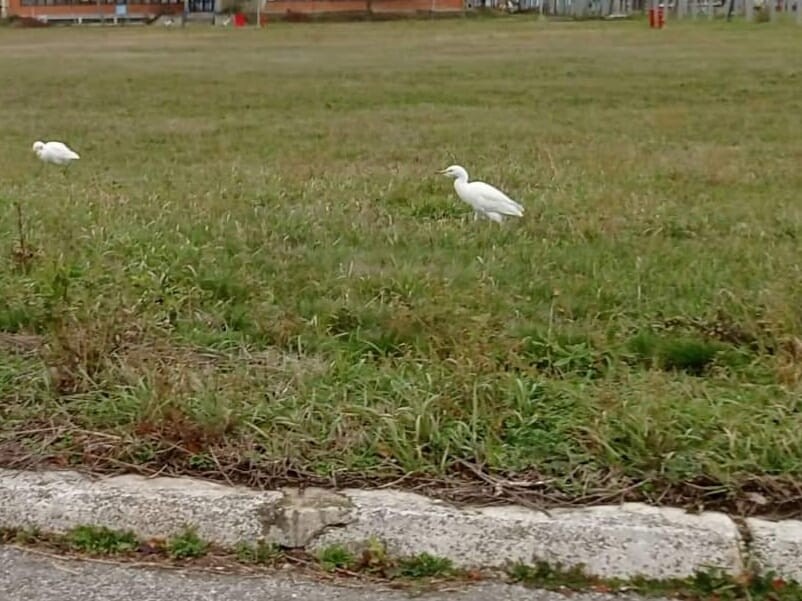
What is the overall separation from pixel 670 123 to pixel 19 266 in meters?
10.00

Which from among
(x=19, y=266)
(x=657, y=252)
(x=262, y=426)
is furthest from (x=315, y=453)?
(x=657, y=252)

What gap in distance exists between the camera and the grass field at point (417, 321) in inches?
111

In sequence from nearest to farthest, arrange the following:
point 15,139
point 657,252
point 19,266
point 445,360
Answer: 1. point 445,360
2. point 19,266
3. point 657,252
4. point 15,139

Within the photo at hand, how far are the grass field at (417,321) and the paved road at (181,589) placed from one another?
33cm

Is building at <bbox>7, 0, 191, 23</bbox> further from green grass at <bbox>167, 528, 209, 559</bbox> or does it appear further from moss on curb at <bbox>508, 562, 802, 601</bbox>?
moss on curb at <bbox>508, 562, 802, 601</bbox>

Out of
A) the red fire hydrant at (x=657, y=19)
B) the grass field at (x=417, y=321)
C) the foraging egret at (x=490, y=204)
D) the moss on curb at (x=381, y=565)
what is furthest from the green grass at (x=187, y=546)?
the red fire hydrant at (x=657, y=19)

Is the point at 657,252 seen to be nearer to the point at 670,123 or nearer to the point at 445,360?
the point at 445,360

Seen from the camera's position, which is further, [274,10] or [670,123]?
[274,10]

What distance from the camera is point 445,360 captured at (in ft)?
11.3

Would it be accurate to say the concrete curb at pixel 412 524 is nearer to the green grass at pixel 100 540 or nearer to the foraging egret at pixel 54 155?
the green grass at pixel 100 540

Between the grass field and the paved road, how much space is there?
0.33 m

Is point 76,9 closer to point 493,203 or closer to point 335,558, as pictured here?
point 493,203

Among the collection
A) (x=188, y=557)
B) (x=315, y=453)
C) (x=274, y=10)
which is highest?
(x=274, y=10)

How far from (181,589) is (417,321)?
5.60 feet
